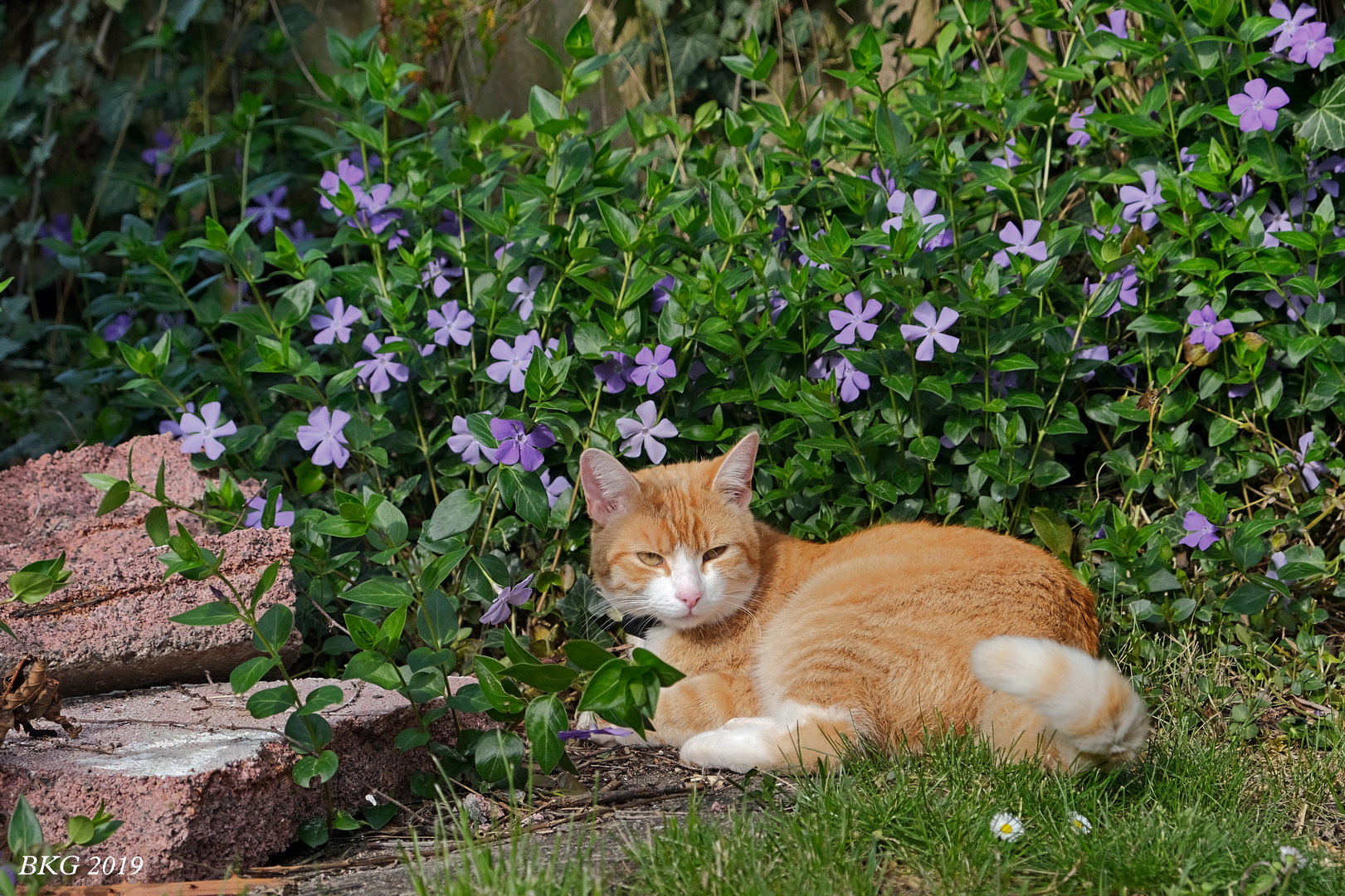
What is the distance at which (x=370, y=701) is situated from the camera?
277 cm

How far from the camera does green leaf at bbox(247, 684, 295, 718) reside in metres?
2.40

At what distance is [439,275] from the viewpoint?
3.70m

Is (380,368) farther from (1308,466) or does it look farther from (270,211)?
(1308,466)

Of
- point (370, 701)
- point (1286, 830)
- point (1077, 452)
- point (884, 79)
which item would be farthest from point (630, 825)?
point (884, 79)

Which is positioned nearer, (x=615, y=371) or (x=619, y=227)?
(x=619, y=227)

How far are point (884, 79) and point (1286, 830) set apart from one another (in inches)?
126

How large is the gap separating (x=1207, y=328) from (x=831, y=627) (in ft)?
5.15

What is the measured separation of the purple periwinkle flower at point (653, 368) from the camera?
3.40 meters

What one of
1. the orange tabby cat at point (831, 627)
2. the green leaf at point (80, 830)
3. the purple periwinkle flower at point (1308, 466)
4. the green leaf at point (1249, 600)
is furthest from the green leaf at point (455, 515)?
the purple periwinkle flower at point (1308, 466)

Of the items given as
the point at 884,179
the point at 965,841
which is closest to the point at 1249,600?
the point at 965,841

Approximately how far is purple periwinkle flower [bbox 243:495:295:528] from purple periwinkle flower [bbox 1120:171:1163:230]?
9.21ft

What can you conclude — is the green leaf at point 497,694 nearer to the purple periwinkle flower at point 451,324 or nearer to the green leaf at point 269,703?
the green leaf at point 269,703

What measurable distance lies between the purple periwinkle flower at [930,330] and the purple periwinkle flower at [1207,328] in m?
0.75

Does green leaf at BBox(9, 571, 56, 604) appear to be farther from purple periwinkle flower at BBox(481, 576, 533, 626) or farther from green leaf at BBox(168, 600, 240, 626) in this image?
purple periwinkle flower at BBox(481, 576, 533, 626)
